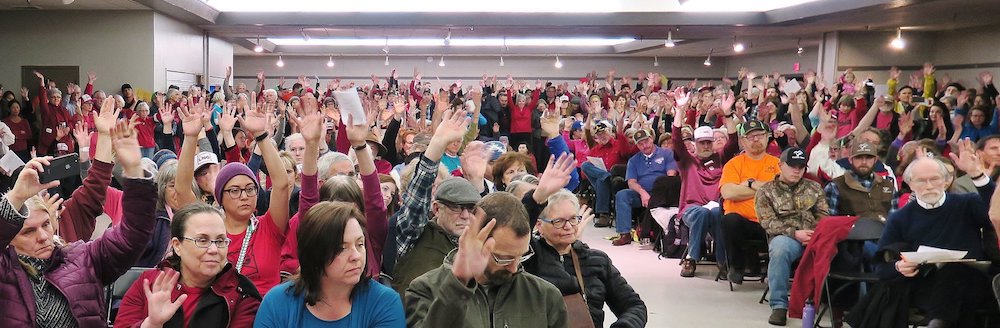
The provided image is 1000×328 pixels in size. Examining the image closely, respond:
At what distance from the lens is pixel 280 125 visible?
8617mm

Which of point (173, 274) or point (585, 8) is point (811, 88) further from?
point (173, 274)

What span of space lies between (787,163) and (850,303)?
1080 millimetres

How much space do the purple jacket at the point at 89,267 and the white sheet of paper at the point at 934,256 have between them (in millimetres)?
3547

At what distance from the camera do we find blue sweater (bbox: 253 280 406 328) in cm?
240

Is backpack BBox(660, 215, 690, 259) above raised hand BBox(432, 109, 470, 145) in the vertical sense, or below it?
below

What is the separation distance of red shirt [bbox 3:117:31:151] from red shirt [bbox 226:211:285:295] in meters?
10.7

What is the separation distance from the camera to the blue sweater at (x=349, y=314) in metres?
2.40

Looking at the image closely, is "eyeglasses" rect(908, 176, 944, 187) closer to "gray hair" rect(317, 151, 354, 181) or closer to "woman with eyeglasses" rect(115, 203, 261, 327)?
"gray hair" rect(317, 151, 354, 181)

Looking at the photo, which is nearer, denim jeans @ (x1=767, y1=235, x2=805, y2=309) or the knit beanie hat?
the knit beanie hat

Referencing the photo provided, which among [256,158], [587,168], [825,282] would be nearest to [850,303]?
[825,282]

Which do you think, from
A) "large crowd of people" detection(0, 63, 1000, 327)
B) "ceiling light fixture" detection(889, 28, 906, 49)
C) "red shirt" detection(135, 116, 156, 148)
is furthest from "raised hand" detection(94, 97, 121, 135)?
"ceiling light fixture" detection(889, 28, 906, 49)

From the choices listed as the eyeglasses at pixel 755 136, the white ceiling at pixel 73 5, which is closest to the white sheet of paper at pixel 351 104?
the eyeglasses at pixel 755 136

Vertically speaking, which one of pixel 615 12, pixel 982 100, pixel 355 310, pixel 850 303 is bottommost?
pixel 850 303

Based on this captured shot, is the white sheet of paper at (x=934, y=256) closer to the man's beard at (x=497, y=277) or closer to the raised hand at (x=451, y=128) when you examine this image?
the raised hand at (x=451, y=128)
